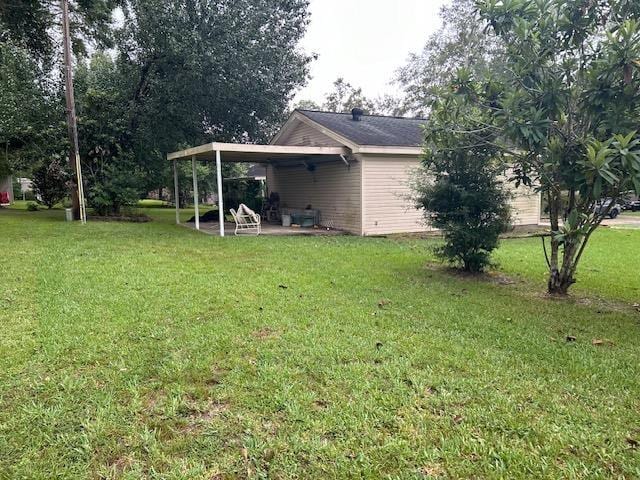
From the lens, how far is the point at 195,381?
303 cm

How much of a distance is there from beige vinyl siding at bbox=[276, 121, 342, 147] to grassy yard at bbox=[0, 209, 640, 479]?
818 cm

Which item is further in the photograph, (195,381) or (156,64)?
(156,64)

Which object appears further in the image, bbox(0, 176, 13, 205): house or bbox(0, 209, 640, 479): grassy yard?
bbox(0, 176, 13, 205): house

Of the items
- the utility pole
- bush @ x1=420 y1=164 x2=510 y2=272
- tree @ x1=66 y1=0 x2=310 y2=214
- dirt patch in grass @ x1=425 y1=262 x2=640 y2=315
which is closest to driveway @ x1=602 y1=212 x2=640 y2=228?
dirt patch in grass @ x1=425 y1=262 x2=640 y2=315

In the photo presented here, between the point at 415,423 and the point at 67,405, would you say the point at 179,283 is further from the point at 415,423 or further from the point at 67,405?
the point at 415,423

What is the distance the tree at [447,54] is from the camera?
1105 inches

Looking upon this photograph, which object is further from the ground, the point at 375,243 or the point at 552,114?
Answer: the point at 552,114

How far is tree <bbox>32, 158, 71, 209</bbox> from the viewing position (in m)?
17.0

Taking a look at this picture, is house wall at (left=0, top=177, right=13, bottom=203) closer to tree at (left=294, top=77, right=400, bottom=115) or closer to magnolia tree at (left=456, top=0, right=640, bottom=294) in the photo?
tree at (left=294, top=77, right=400, bottom=115)

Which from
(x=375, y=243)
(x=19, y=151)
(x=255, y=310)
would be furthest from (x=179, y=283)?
(x=19, y=151)

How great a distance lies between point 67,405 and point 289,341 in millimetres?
1656

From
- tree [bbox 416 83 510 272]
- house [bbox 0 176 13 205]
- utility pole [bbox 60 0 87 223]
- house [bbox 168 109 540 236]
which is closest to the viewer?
tree [bbox 416 83 510 272]

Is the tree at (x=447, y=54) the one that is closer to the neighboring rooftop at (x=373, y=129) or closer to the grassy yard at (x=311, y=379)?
the neighboring rooftop at (x=373, y=129)

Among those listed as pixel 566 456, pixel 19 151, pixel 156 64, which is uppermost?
pixel 156 64
